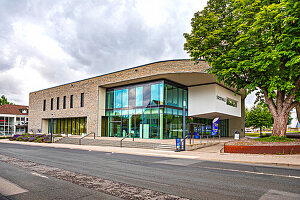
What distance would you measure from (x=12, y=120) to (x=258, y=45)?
199 feet

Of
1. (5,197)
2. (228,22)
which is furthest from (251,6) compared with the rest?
(5,197)

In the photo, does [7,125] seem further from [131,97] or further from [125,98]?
[131,97]

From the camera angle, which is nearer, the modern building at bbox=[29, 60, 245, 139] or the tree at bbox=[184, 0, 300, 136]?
the tree at bbox=[184, 0, 300, 136]

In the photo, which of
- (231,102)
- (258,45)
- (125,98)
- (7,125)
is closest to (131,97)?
(125,98)

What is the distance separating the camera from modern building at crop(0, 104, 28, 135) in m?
54.1

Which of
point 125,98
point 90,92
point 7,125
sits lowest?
point 7,125

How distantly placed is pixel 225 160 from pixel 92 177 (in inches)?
303

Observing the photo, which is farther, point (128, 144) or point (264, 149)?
point (128, 144)

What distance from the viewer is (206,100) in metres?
28.7

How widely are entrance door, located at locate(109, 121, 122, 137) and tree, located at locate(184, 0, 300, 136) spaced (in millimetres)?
16161

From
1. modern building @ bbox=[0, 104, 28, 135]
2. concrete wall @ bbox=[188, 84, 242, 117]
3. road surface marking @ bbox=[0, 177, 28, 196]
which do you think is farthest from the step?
modern building @ bbox=[0, 104, 28, 135]

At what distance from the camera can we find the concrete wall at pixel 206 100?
92.2 feet

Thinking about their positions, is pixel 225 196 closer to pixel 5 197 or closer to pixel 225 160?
pixel 5 197

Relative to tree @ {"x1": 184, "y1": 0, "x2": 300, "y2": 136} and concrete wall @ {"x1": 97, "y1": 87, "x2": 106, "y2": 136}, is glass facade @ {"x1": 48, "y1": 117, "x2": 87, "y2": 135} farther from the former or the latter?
tree @ {"x1": 184, "y1": 0, "x2": 300, "y2": 136}
